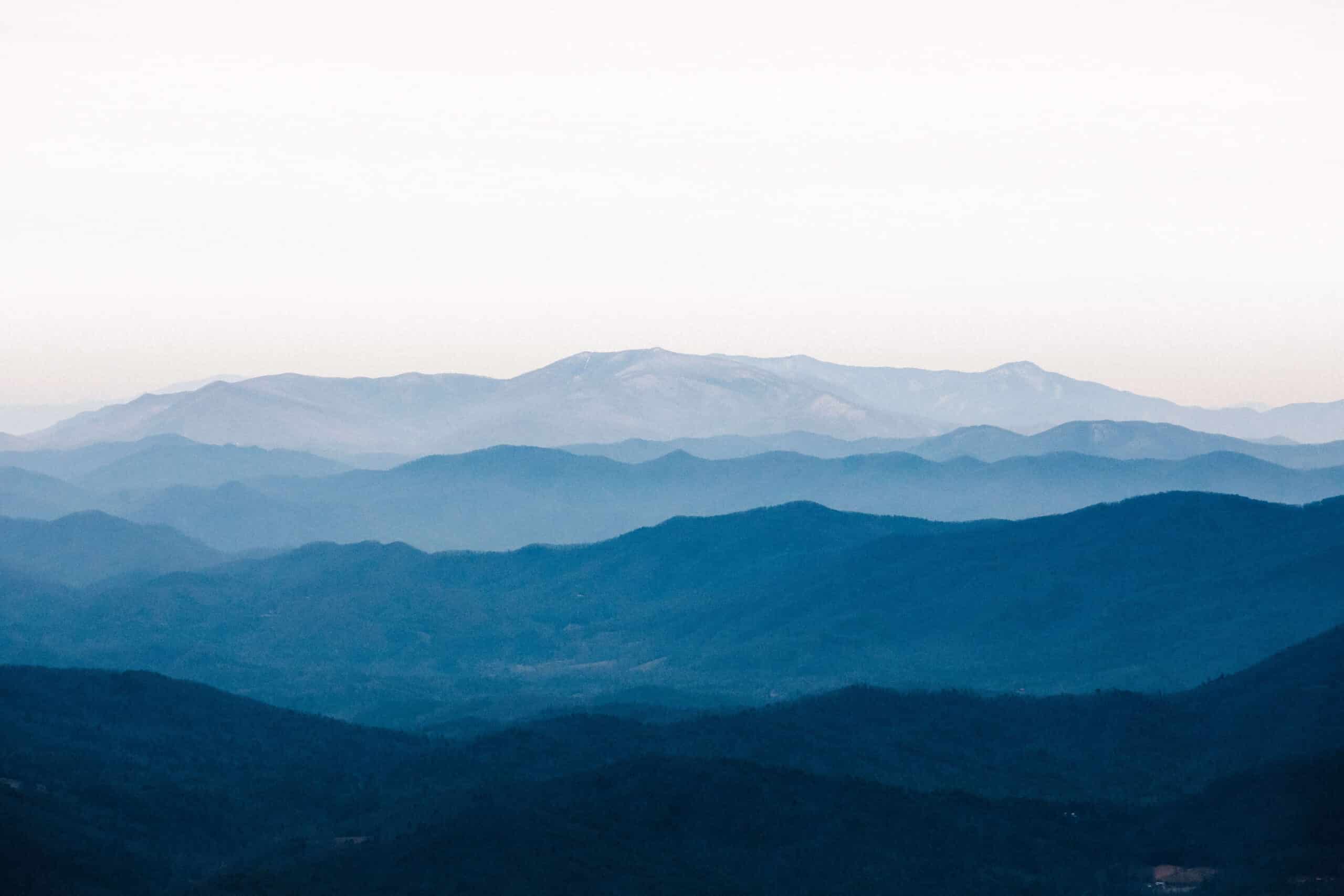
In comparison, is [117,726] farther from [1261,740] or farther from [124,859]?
[1261,740]

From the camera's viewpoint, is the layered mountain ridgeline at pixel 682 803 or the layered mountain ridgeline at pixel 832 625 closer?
the layered mountain ridgeline at pixel 682 803

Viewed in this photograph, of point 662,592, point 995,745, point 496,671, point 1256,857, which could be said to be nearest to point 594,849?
point 1256,857

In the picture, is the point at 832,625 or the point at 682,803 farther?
the point at 832,625

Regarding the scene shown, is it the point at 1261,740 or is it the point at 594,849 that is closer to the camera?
the point at 594,849

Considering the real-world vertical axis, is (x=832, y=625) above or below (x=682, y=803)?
below
